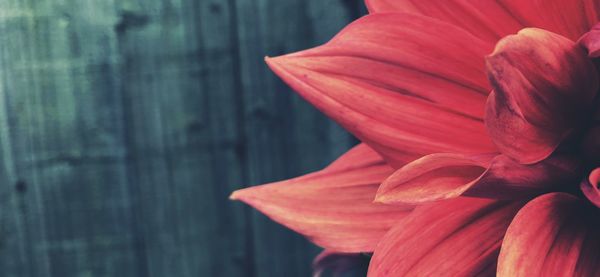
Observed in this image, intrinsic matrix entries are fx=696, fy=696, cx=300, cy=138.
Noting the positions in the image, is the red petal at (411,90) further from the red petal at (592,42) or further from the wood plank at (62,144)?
the wood plank at (62,144)

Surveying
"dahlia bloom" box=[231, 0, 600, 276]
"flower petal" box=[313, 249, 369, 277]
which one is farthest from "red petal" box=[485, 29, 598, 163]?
"flower petal" box=[313, 249, 369, 277]

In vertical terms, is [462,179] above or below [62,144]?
above

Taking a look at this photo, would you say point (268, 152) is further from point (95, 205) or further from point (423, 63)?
point (423, 63)

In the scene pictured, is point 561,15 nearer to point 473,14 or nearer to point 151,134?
point 473,14

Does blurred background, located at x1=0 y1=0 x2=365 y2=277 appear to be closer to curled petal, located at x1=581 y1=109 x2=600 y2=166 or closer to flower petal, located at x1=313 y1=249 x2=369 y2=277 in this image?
flower petal, located at x1=313 y1=249 x2=369 y2=277

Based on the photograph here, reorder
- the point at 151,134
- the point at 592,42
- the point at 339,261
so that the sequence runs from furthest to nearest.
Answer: the point at 151,134 → the point at 339,261 → the point at 592,42

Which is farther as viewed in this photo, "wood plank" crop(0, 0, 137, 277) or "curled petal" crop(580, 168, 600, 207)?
"wood plank" crop(0, 0, 137, 277)

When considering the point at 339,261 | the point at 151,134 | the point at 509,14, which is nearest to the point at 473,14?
the point at 509,14
